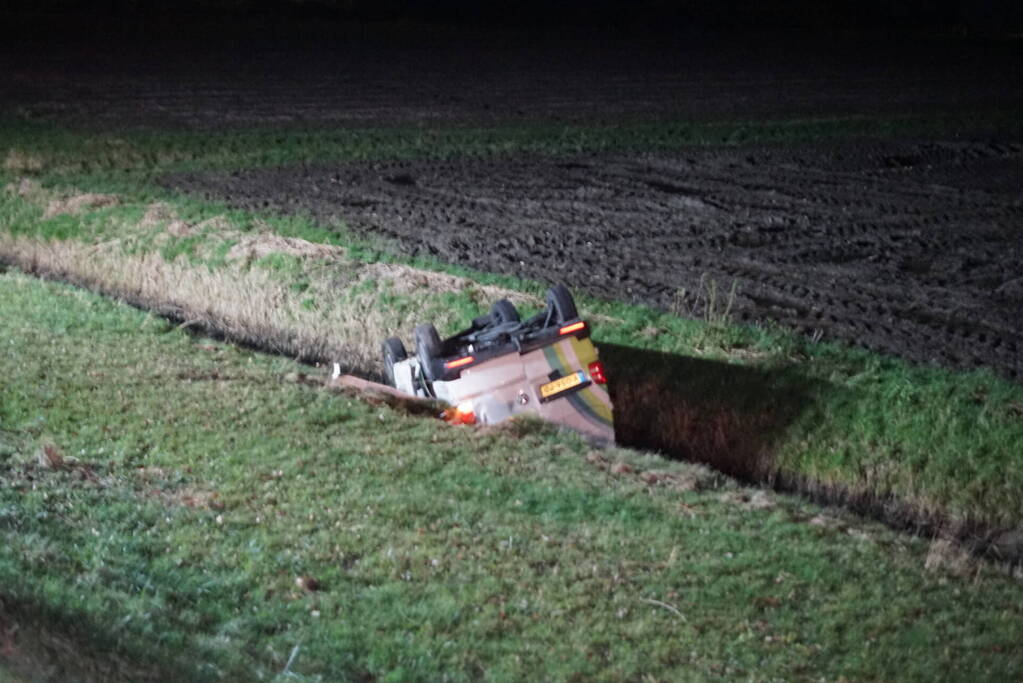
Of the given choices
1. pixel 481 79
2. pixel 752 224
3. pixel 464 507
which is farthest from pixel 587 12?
pixel 464 507

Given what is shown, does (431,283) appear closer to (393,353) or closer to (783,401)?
(393,353)

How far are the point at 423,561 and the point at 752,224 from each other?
1053cm

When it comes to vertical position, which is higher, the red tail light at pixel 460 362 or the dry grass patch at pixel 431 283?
the red tail light at pixel 460 362

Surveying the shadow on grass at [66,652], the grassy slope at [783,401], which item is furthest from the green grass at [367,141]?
the shadow on grass at [66,652]

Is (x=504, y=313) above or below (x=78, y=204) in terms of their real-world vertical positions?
above

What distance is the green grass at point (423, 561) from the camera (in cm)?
642

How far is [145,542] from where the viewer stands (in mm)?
7539

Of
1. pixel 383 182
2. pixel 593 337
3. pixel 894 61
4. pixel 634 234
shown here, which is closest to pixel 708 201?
pixel 634 234

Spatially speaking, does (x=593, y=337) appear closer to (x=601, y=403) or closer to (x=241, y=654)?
(x=601, y=403)

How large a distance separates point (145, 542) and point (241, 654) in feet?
5.22

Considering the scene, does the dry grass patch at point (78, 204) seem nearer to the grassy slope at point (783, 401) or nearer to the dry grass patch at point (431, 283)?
the grassy slope at point (783, 401)

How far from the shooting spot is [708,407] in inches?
442

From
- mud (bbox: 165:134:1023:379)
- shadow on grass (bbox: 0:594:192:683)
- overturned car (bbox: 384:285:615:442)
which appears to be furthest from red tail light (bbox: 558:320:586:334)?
shadow on grass (bbox: 0:594:192:683)

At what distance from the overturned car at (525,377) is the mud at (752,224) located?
315cm
